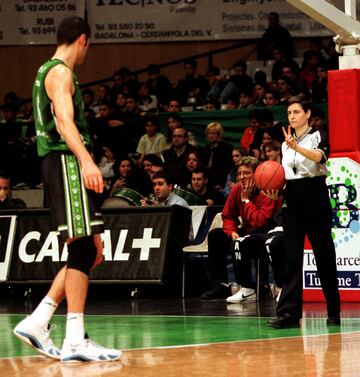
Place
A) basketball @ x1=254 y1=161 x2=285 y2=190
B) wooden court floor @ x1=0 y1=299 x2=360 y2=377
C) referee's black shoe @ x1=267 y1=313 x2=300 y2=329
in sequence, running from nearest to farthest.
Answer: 1. wooden court floor @ x1=0 y1=299 x2=360 y2=377
2. referee's black shoe @ x1=267 y1=313 x2=300 y2=329
3. basketball @ x1=254 y1=161 x2=285 y2=190

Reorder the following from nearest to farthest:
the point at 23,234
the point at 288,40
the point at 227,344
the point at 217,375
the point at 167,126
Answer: the point at 217,375
the point at 227,344
the point at 23,234
the point at 167,126
the point at 288,40

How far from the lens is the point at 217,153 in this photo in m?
15.9

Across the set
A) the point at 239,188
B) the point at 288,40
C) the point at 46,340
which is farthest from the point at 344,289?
the point at 288,40

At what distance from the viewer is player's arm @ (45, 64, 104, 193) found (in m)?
7.35

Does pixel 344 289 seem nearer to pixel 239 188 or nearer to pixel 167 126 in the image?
pixel 239 188

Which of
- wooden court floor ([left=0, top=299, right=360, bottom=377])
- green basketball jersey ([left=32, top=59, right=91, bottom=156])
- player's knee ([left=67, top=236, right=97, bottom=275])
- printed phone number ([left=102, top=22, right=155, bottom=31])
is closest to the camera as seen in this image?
wooden court floor ([left=0, top=299, right=360, bottom=377])

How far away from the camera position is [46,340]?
25.4 ft

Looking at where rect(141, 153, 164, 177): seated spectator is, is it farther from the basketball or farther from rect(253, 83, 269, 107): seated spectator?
the basketball

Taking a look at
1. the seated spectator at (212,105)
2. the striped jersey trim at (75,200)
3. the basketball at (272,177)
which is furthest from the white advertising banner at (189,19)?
the striped jersey trim at (75,200)

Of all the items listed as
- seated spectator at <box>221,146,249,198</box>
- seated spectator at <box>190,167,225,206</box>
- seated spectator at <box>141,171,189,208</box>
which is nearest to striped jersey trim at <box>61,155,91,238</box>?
seated spectator at <box>141,171,189,208</box>

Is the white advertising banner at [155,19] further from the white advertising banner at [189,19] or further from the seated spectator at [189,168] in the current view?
the seated spectator at [189,168]

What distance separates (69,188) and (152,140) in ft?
33.2

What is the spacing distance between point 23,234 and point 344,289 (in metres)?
4.18

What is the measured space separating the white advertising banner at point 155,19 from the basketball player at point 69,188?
1366 cm
